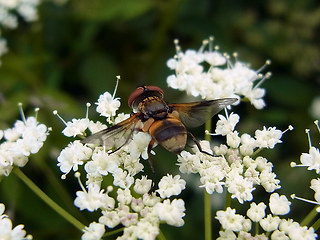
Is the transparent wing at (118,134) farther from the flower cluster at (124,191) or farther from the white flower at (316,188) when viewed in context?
the white flower at (316,188)

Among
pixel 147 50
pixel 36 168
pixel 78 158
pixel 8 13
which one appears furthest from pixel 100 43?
pixel 78 158

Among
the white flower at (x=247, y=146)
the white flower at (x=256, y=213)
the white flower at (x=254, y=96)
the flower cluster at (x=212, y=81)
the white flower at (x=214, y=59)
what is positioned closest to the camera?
the white flower at (x=256, y=213)

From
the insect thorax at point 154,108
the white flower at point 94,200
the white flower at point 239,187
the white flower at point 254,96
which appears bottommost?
the white flower at point 94,200

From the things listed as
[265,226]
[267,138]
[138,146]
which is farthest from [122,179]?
[267,138]

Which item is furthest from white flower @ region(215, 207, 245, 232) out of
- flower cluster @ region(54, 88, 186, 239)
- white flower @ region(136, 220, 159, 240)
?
white flower @ region(136, 220, 159, 240)

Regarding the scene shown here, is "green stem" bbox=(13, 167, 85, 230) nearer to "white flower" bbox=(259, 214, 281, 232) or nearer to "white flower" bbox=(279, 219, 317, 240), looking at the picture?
"white flower" bbox=(259, 214, 281, 232)

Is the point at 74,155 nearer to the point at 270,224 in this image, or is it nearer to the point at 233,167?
the point at 233,167

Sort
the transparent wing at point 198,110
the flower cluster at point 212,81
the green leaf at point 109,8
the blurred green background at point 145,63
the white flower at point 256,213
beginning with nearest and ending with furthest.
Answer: the white flower at point 256,213
the transparent wing at point 198,110
the flower cluster at point 212,81
the blurred green background at point 145,63
the green leaf at point 109,8

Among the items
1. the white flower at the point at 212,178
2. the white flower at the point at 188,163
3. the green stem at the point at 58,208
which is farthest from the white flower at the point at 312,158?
the green stem at the point at 58,208

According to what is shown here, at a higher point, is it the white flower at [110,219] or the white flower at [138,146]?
the white flower at [138,146]
